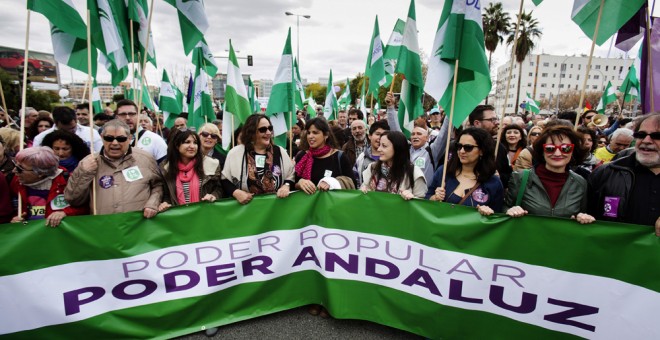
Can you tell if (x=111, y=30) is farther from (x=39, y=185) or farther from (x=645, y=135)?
(x=645, y=135)

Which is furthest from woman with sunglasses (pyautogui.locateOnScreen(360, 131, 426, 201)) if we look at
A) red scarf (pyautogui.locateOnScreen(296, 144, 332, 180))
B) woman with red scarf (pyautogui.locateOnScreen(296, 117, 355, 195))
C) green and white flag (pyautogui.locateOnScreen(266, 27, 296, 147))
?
green and white flag (pyautogui.locateOnScreen(266, 27, 296, 147))

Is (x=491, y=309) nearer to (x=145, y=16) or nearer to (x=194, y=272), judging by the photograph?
(x=194, y=272)

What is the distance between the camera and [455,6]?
9.63ft

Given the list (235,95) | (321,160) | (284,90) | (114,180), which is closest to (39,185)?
(114,180)

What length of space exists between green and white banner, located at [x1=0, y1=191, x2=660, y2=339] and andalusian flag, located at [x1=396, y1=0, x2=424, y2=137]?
1.75 meters

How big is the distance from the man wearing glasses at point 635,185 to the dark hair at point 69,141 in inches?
186

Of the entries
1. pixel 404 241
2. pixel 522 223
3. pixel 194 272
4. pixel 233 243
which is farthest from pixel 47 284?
pixel 522 223

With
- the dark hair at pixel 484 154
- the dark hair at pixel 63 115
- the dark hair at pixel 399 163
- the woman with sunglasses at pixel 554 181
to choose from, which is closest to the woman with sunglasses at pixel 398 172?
the dark hair at pixel 399 163

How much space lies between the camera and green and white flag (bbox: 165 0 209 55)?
3961 millimetres

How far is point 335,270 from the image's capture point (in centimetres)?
294

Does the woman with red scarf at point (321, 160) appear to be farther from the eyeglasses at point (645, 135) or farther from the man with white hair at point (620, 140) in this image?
the man with white hair at point (620, 140)

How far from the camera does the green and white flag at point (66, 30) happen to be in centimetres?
A: 296

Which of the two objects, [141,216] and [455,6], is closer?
[141,216]

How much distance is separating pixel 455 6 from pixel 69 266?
12.6ft
